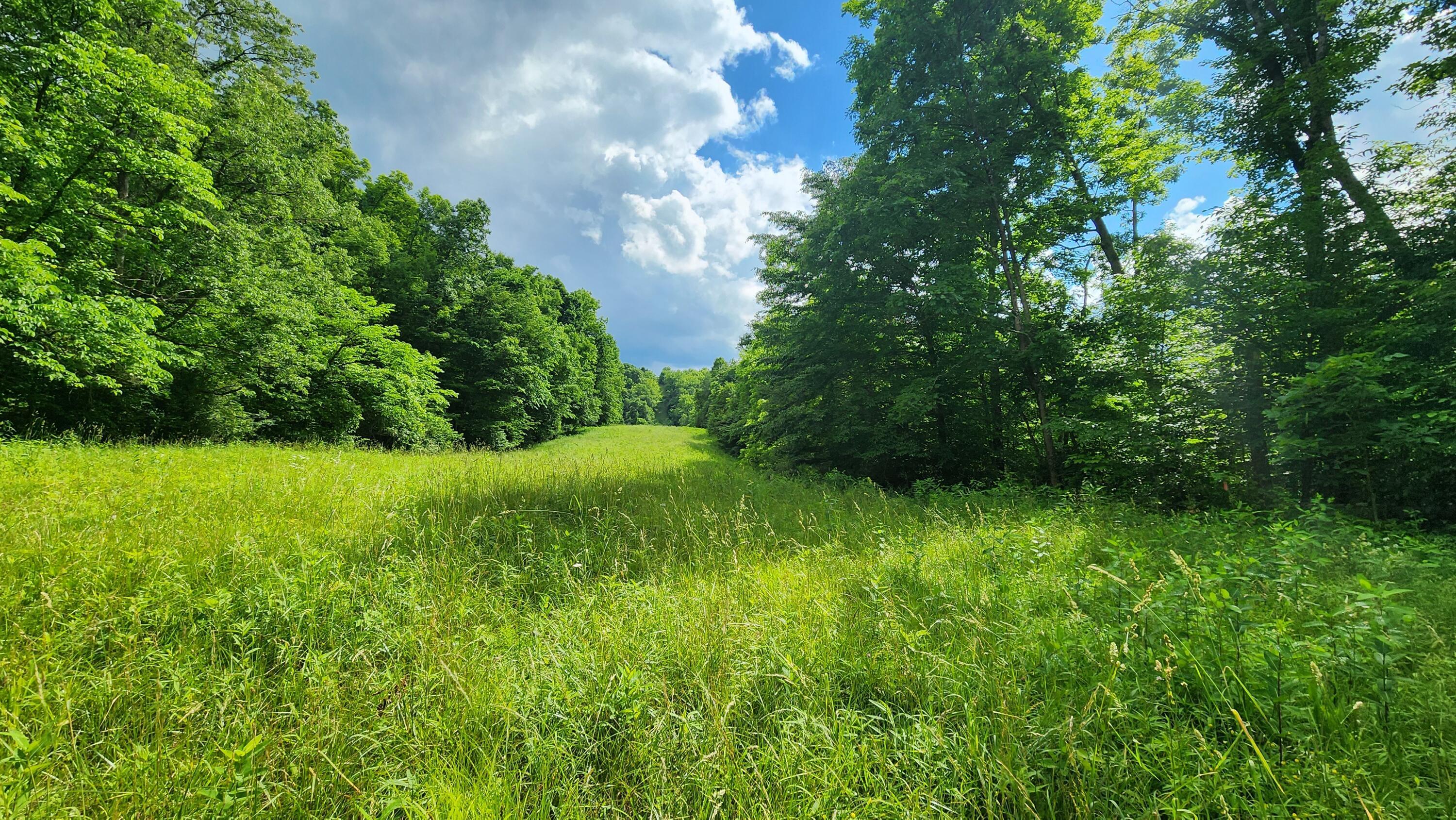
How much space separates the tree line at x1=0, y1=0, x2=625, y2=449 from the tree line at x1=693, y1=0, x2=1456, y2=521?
13961 millimetres

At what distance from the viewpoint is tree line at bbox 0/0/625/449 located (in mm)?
7988

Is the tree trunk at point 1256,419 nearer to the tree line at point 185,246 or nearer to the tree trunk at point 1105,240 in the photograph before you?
the tree trunk at point 1105,240

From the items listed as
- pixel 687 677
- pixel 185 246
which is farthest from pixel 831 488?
pixel 185 246

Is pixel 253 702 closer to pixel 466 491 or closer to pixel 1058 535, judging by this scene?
pixel 466 491

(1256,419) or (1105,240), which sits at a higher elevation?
(1105,240)

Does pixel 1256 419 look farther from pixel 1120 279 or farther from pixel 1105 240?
pixel 1105 240

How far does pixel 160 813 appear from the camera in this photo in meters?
1.45

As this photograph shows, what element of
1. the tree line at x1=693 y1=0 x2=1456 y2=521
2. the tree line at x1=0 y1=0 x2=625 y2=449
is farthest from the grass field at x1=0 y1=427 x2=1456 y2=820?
the tree line at x1=0 y1=0 x2=625 y2=449

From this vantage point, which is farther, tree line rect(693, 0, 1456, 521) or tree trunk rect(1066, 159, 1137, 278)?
tree trunk rect(1066, 159, 1137, 278)

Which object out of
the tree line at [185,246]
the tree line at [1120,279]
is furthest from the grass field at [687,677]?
the tree line at [185,246]

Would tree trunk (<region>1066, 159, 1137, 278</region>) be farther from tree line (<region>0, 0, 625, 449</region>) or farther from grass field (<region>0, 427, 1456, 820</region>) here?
tree line (<region>0, 0, 625, 449</region>)

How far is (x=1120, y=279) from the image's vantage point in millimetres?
8914

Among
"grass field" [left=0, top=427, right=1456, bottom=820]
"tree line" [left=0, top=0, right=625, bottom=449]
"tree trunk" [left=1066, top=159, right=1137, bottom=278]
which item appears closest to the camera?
"grass field" [left=0, top=427, right=1456, bottom=820]

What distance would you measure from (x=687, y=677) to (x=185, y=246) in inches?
666
